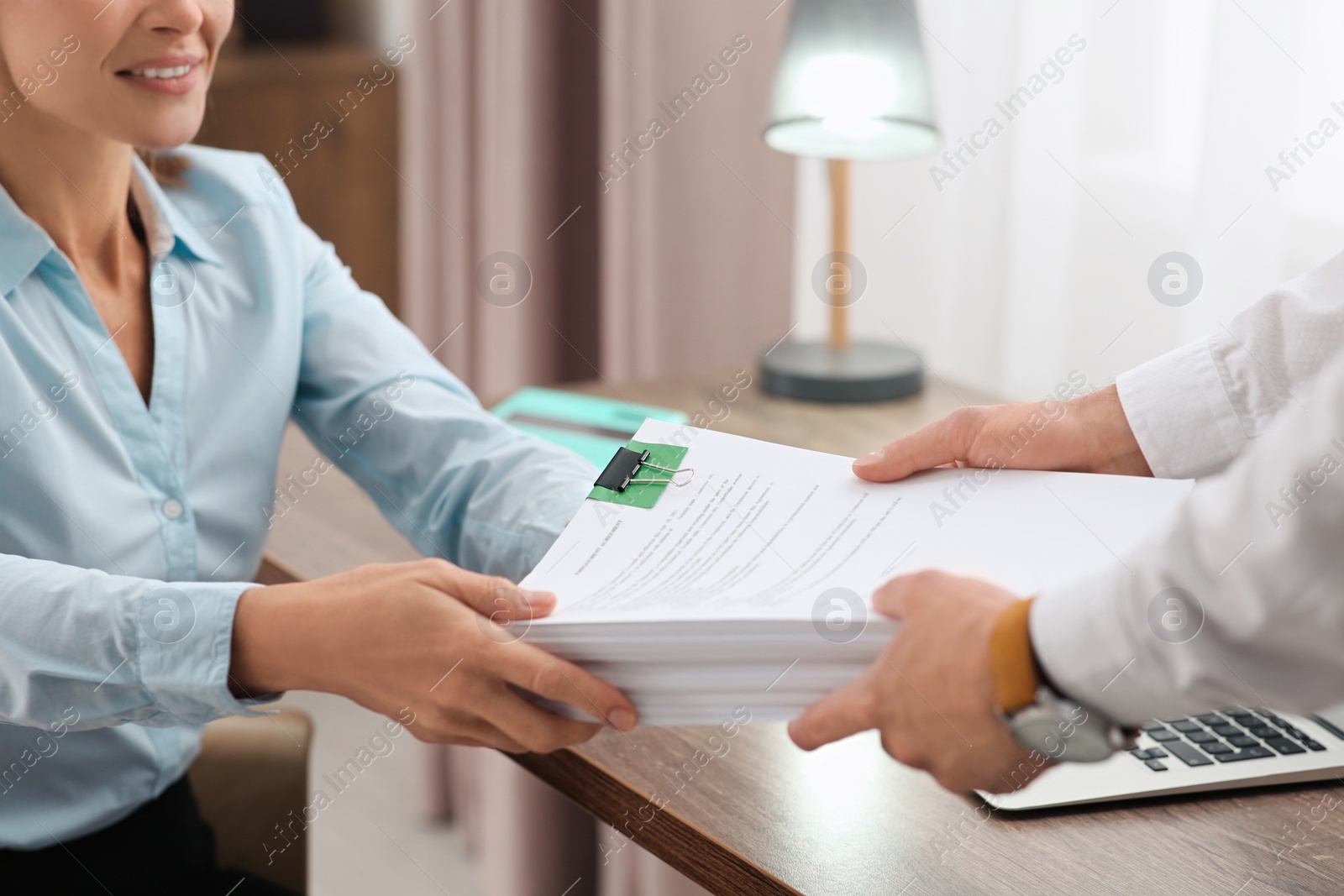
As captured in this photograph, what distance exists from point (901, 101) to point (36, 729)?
1054 millimetres

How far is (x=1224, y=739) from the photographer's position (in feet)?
2.63

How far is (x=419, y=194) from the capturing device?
2.30 metres

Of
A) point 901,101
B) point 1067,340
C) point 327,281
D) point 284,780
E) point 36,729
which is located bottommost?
point 284,780

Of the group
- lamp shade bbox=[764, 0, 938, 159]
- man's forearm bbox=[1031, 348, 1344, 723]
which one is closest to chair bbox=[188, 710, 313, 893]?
man's forearm bbox=[1031, 348, 1344, 723]

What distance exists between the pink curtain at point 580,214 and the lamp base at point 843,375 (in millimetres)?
147

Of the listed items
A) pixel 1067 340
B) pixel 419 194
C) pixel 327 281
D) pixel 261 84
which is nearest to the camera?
pixel 327 281

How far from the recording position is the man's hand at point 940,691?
628 millimetres

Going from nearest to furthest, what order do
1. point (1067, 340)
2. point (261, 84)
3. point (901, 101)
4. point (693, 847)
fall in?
point (693, 847)
point (901, 101)
point (1067, 340)
point (261, 84)

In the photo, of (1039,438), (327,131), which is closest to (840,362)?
(1039,438)

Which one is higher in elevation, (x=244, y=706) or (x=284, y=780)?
(x=244, y=706)

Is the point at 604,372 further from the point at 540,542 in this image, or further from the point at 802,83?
the point at 540,542

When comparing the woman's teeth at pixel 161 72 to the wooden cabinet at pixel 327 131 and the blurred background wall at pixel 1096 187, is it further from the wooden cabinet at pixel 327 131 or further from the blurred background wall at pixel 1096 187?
the wooden cabinet at pixel 327 131

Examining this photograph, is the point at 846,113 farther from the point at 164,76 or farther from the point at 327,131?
the point at 327,131

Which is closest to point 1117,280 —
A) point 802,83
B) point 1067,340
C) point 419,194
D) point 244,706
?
point 1067,340
